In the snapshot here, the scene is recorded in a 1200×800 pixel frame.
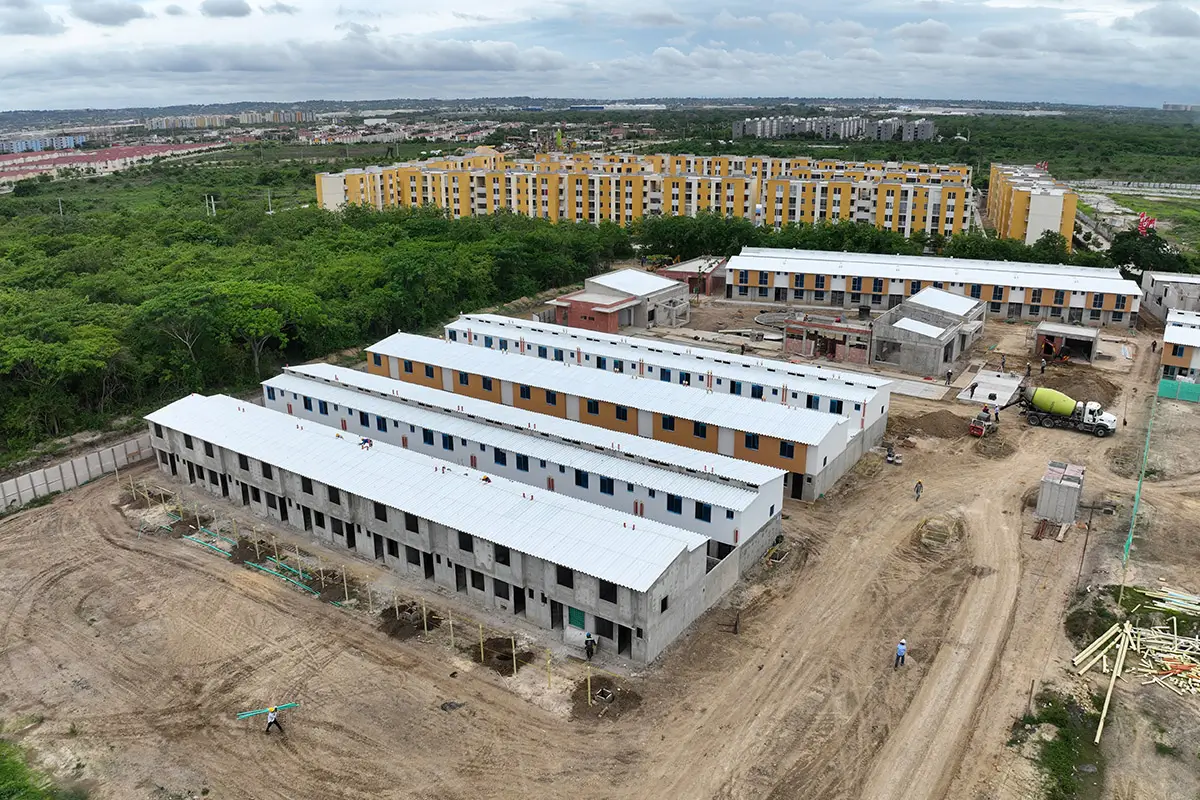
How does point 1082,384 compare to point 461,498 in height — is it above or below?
below

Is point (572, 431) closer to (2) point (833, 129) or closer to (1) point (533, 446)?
(1) point (533, 446)

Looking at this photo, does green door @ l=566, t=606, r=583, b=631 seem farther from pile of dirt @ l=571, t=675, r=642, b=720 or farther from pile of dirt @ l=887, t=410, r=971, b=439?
pile of dirt @ l=887, t=410, r=971, b=439

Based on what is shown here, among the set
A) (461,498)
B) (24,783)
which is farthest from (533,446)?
(24,783)

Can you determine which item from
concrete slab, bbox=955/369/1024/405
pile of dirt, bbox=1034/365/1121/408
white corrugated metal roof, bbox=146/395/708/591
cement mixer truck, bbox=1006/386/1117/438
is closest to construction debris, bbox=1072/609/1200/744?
white corrugated metal roof, bbox=146/395/708/591

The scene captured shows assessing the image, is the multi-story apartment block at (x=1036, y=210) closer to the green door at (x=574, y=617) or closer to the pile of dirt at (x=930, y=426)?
the pile of dirt at (x=930, y=426)

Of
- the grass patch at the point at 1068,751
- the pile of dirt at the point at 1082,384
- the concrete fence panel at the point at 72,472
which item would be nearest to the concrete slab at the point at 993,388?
the pile of dirt at the point at 1082,384

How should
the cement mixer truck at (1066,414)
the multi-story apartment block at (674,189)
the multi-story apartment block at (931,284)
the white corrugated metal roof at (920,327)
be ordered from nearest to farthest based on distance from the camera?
the cement mixer truck at (1066,414) < the white corrugated metal roof at (920,327) < the multi-story apartment block at (931,284) < the multi-story apartment block at (674,189)
